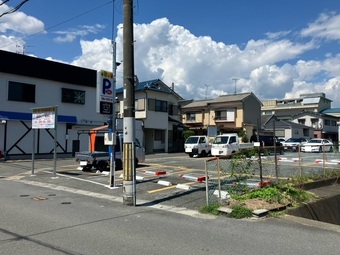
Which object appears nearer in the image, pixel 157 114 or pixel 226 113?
pixel 157 114

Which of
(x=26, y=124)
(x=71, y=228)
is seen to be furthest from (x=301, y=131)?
(x=71, y=228)

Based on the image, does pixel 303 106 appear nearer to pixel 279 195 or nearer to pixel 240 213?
pixel 279 195

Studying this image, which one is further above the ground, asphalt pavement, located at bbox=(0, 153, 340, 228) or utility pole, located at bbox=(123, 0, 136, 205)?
utility pole, located at bbox=(123, 0, 136, 205)

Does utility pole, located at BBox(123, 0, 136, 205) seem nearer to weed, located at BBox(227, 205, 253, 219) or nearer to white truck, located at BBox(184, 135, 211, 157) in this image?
weed, located at BBox(227, 205, 253, 219)

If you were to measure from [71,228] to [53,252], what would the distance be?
159 cm

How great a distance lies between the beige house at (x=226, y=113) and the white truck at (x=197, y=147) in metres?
15.7

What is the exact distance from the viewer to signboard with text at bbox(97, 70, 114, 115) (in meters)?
12.7

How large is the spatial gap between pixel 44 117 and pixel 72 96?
15.1 meters

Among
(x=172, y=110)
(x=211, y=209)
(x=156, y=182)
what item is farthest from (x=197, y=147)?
(x=211, y=209)

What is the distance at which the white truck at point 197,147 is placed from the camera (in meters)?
31.1

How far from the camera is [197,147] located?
31.0 meters

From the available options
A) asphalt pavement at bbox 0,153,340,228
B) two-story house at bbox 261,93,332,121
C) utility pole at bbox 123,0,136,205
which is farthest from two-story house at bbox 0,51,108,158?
two-story house at bbox 261,93,332,121

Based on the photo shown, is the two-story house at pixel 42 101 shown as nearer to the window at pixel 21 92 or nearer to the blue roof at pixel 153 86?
the window at pixel 21 92

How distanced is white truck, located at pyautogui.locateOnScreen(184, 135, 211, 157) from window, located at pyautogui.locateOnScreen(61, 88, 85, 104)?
10.2 m
